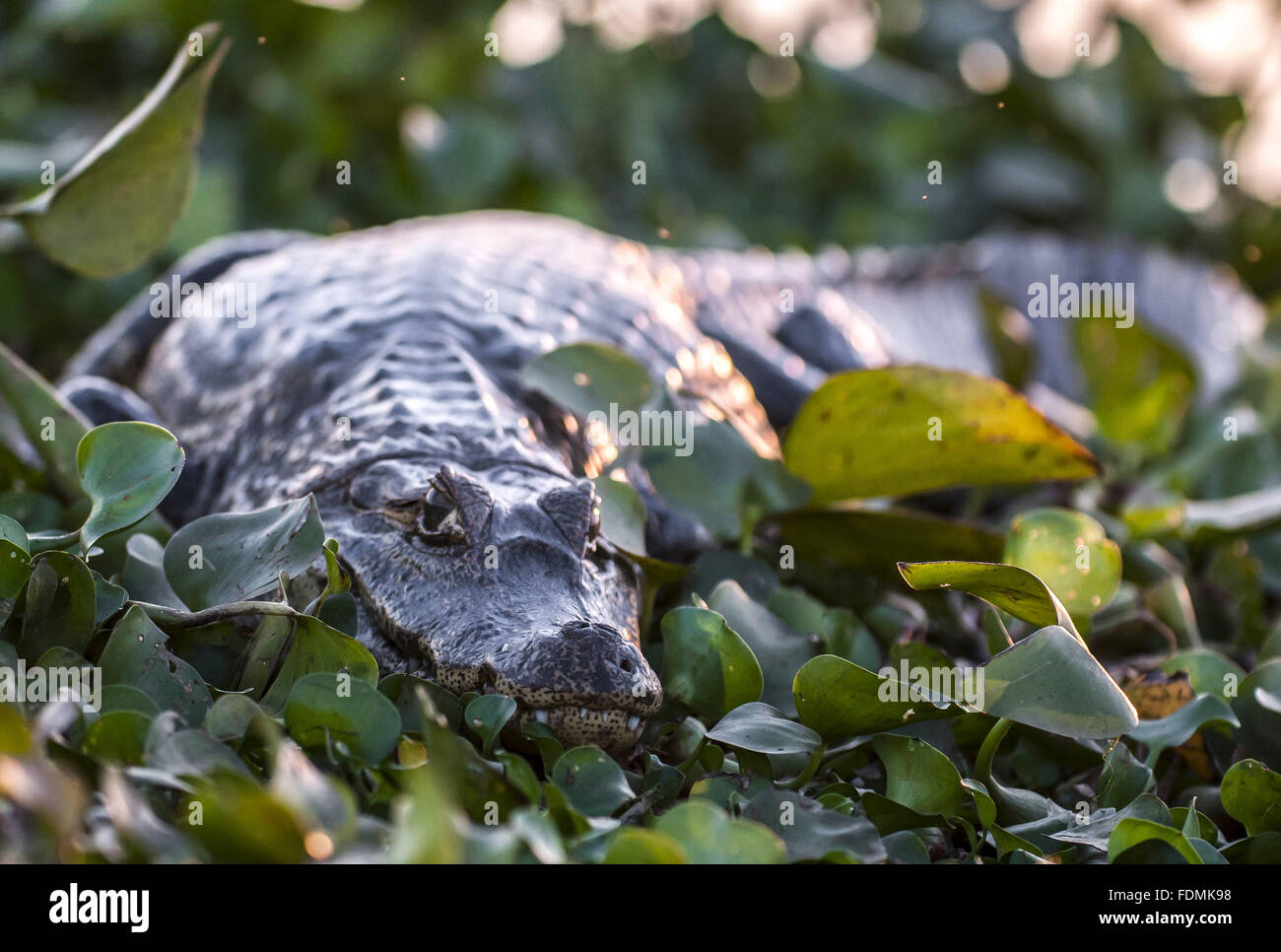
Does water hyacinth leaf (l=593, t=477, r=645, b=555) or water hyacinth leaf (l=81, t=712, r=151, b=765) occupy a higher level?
water hyacinth leaf (l=593, t=477, r=645, b=555)

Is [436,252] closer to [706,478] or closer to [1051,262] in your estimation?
[706,478]

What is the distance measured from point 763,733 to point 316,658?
1.86 ft

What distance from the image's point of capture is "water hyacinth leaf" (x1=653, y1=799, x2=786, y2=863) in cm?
119

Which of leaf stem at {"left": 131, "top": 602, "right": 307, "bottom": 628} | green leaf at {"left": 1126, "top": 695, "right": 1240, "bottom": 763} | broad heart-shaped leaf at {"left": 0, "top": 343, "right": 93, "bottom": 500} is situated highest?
broad heart-shaped leaf at {"left": 0, "top": 343, "right": 93, "bottom": 500}

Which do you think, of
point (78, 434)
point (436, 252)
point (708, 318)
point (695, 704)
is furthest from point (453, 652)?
point (708, 318)

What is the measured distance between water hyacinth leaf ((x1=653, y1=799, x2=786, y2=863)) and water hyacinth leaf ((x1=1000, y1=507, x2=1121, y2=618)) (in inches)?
38.9

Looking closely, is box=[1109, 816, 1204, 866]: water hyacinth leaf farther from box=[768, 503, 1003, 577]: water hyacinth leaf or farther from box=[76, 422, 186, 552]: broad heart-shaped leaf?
box=[76, 422, 186, 552]: broad heart-shaped leaf

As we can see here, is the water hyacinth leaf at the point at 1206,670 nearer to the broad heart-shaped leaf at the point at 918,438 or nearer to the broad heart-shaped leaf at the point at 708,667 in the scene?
the broad heart-shaped leaf at the point at 918,438

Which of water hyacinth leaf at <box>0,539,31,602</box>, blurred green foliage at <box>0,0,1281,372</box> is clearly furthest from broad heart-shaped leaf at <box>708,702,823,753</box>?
blurred green foliage at <box>0,0,1281,372</box>

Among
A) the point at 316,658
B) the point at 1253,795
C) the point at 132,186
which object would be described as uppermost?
the point at 132,186

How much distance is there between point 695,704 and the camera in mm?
1692

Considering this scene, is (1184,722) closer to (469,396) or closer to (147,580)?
(469,396)

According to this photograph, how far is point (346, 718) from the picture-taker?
4.55ft

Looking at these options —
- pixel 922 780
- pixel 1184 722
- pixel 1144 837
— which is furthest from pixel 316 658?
pixel 1184 722
